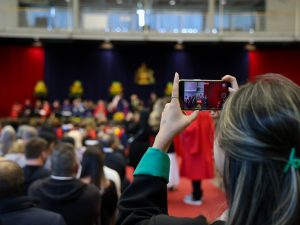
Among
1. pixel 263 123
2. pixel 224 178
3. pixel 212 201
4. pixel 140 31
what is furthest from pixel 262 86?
pixel 140 31

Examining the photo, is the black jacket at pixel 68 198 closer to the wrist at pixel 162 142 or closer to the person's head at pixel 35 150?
the person's head at pixel 35 150

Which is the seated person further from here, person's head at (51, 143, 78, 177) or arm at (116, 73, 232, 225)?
arm at (116, 73, 232, 225)

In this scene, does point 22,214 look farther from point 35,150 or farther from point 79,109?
point 79,109

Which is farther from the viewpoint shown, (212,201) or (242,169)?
(212,201)

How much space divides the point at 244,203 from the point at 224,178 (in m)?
0.08

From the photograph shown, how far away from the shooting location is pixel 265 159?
88 centimetres

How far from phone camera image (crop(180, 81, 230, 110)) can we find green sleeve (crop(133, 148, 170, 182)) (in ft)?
0.69

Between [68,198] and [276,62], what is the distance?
768 inches

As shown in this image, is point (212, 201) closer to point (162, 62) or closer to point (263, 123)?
point (263, 123)

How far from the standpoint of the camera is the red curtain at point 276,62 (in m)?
21.1

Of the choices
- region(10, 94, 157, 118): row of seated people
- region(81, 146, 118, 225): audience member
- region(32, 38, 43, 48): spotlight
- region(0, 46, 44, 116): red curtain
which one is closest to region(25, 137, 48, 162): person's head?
region(81, 146, 118, 225): audience member

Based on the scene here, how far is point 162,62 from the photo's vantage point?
2205cm

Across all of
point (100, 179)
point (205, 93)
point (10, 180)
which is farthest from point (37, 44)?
point (205, 93)

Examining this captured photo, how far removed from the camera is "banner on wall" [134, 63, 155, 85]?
868 inches
